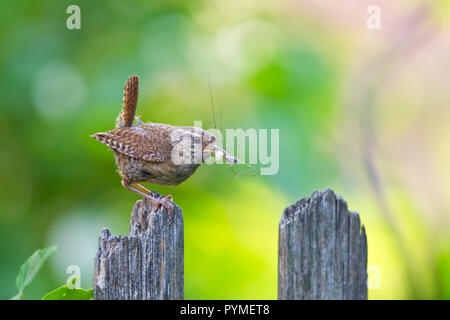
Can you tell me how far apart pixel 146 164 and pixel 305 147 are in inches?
54.0

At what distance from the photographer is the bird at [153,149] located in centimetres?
287

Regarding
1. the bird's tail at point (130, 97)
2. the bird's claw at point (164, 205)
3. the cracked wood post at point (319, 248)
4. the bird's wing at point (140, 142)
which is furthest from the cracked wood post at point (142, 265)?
the bird's tail at point (130, 97)

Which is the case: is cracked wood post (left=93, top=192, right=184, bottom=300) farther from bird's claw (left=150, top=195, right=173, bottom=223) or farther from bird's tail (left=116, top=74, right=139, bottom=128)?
bird's tail (left=116, top=74, right=139, bottom=128)

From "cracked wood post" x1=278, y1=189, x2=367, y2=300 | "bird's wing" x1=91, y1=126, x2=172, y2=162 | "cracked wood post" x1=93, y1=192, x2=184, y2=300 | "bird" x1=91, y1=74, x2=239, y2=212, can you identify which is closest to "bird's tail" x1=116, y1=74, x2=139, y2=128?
"bird" x1=91, y1=74, x2=239, y2=212

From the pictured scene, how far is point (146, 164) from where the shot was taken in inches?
119

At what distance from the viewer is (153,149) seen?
298cm

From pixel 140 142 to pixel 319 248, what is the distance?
1.59 meters

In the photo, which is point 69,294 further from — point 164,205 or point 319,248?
point 319,248

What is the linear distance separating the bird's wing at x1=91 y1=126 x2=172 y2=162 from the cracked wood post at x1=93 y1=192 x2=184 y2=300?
3.38 feet

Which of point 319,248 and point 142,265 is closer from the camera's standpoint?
point 319,248

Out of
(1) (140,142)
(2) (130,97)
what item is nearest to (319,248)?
(1) (140,142)
